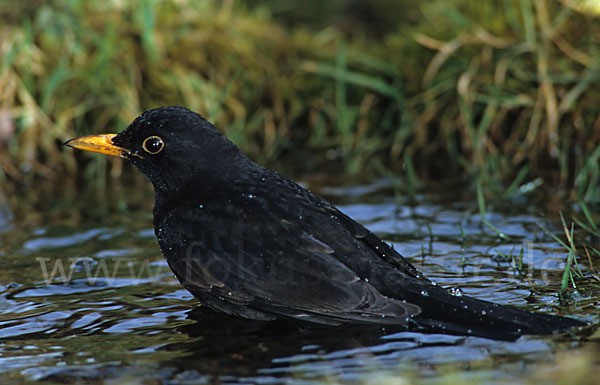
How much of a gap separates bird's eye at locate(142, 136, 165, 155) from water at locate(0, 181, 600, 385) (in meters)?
0.77

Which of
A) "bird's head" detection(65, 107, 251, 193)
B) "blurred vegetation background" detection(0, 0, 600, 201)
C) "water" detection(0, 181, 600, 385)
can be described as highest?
"blurred vegetation background" detection(0, 0, 600, 201)

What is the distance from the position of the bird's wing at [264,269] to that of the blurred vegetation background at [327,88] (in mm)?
2848

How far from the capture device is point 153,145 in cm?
507

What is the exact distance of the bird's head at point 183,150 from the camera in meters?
4.99

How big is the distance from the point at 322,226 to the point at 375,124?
4.13 meters

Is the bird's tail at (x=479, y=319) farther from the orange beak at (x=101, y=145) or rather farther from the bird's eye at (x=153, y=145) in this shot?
the orange beak at (x=101, y=145)

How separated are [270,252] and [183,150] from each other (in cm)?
98

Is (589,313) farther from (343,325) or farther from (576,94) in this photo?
(576,94)

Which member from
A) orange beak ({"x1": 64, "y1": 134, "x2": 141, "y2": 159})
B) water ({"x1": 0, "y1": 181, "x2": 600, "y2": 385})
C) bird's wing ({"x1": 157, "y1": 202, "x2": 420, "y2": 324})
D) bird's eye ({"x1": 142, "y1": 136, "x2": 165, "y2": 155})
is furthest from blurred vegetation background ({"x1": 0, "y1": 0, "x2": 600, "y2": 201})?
bird's wing ({"x1": 157, "y1": 202, "x2": 420, "y2": 324})

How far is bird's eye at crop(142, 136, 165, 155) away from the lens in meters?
5.05

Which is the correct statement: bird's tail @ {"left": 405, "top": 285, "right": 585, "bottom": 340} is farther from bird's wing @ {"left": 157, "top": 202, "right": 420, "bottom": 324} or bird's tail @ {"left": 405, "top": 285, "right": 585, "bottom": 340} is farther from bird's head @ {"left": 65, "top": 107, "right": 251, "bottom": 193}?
bird's head @ {"left": 65, "top": 107, "right": 251, "bottom": 193}

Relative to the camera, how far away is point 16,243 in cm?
619

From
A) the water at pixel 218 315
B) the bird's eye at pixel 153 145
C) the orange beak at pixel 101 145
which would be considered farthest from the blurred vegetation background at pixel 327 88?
the bird's eye at pixel 153 145

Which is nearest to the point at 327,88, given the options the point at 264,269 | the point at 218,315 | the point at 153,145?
the point at 153,145
